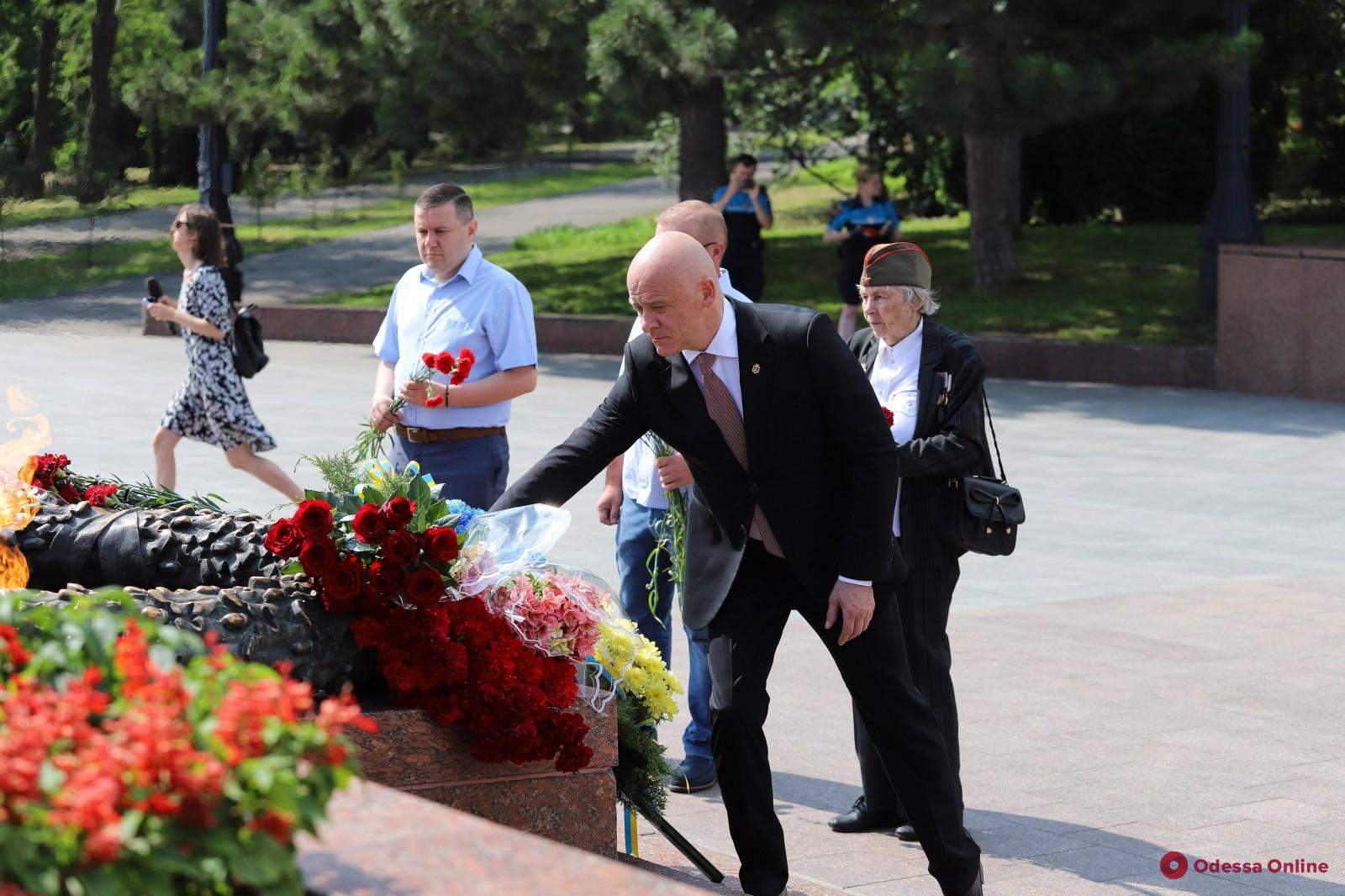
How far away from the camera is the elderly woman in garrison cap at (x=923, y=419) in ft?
16.5

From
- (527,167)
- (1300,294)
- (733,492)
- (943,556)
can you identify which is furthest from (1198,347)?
(527,167)

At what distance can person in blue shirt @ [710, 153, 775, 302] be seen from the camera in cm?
1673

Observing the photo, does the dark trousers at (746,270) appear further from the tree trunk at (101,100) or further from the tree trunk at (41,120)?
the tree trunk at (41,120)

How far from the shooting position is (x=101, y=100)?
533 centimetres

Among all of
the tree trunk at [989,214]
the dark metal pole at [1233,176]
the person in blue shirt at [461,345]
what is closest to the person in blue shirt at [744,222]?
the tree trunk at [989,214]

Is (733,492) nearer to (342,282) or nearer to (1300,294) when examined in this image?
(1300,294)

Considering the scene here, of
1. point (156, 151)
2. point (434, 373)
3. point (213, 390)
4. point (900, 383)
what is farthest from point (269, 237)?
point (900, 383)

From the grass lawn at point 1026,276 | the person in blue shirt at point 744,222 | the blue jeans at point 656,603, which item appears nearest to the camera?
the blue jeans at point 656,603

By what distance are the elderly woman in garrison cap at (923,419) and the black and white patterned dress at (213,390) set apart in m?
4.87

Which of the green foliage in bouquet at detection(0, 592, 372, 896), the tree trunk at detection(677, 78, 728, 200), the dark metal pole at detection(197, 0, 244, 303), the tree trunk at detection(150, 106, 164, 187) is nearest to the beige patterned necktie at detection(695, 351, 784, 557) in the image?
the green foliage in bouquet at detection(0, 592, 372, 896)

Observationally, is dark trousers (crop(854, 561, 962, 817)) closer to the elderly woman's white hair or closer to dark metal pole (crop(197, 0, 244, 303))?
the elderly woman's white hair

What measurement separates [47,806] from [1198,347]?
14.6 m

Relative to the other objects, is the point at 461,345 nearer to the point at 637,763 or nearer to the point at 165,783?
the point at 637,763

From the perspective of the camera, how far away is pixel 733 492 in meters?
4.32
